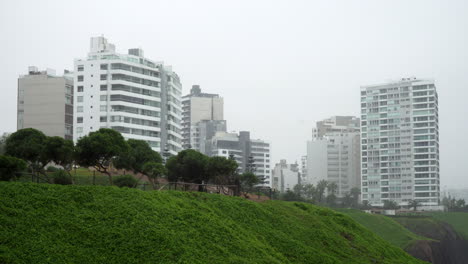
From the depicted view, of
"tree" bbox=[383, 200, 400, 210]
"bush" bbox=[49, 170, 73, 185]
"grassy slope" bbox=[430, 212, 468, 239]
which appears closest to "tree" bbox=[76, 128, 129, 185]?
"bush" bbox=[49, 170, 73, 185]

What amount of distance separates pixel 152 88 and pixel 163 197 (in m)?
84.3

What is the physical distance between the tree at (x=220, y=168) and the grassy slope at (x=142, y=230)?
18.6 meters

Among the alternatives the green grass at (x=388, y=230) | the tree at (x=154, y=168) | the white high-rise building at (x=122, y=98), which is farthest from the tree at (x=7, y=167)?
the white high-rise building at (x=122, y=98)

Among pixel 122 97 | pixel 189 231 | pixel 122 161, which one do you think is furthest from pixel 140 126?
pixel 189 231

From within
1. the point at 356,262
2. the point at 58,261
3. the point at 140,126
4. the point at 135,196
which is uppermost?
the point at 140,126

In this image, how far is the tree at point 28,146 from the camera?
50094 mm

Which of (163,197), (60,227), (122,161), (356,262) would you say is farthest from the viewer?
(122,161)

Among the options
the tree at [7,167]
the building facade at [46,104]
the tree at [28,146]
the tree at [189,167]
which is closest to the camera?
the tree at [7,167]

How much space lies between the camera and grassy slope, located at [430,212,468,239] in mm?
120000

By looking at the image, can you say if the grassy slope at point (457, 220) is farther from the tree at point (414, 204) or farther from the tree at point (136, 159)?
the tree at point (136, 159)

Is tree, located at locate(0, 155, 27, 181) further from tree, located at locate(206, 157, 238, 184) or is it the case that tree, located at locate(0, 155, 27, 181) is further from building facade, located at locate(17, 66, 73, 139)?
building facade, located at locate(17, 66, 73, 139)

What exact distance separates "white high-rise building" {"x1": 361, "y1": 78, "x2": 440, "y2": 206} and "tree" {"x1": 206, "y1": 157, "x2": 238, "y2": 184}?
126 meters

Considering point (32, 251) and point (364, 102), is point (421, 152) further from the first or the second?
point (32, 251)

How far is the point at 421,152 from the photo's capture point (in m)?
181
